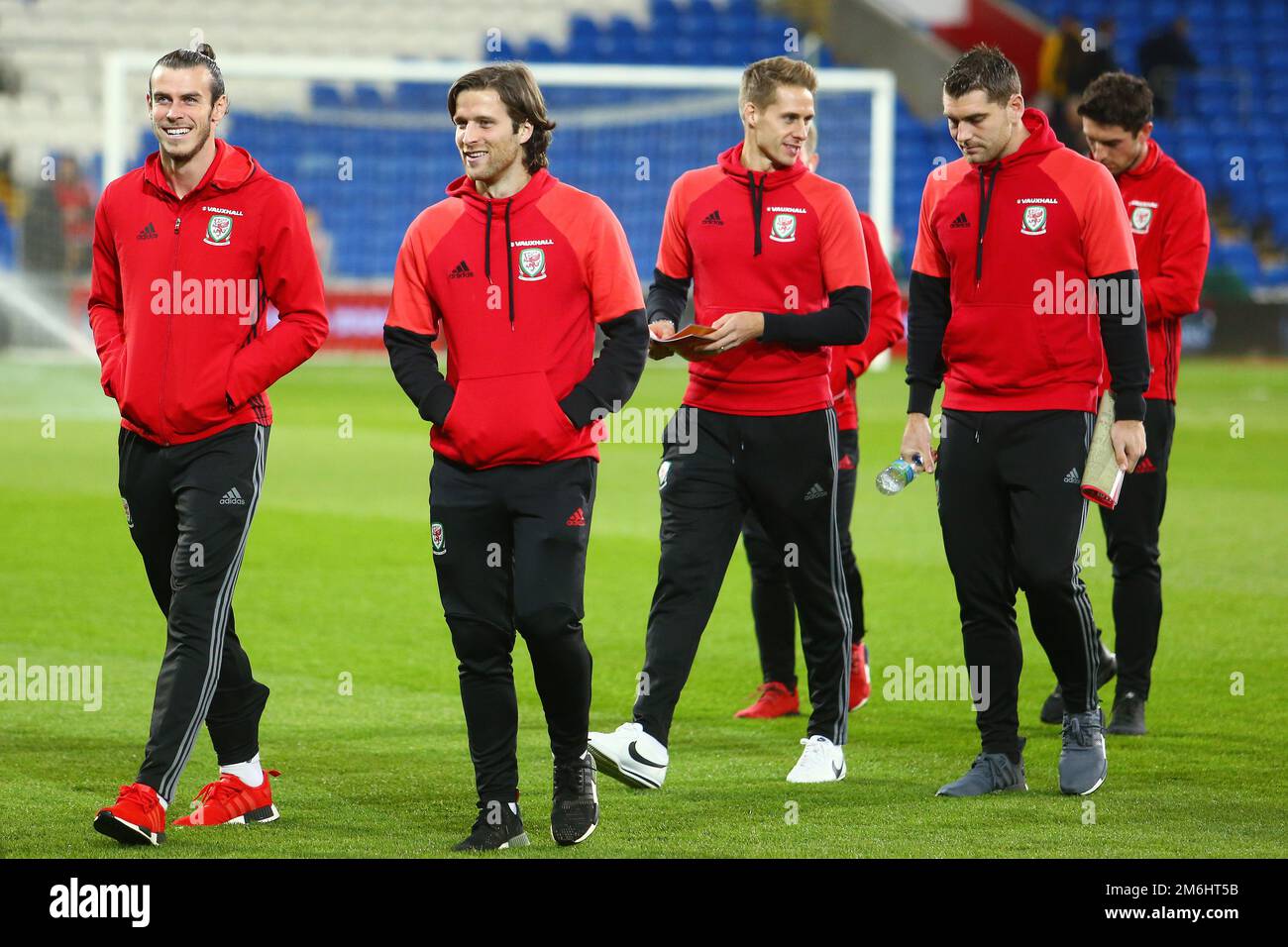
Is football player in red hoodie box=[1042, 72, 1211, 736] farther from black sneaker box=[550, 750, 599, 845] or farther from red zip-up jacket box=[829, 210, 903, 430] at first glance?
black sneaker box=[550, 750, 599, 845]

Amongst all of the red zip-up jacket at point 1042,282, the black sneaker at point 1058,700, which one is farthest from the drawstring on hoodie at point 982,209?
the black sneaker at point 1058,700

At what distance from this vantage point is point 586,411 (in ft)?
14.8

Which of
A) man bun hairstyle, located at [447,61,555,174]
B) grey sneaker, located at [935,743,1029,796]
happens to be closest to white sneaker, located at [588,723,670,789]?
grey sneaker, located at [935,743,1029,796]

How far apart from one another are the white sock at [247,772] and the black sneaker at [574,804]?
2.83ft

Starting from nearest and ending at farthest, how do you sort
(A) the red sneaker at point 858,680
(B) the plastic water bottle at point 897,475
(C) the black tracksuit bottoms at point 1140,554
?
1. (B) the plastic water bottle at point 897,475
2. (C) the black tracksuit bottoms at point 1140,554
3. (A) the red sneaker at point 858,680

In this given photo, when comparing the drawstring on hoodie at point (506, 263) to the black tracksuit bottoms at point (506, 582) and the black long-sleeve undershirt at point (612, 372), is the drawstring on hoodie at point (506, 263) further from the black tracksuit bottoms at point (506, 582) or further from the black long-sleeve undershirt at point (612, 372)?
the black tracksuit bottoms at point (506, 582)

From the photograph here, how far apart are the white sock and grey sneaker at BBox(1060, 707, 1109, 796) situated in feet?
7.56

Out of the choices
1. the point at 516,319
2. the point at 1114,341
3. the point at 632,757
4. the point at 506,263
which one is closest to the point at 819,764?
the point at 632,757

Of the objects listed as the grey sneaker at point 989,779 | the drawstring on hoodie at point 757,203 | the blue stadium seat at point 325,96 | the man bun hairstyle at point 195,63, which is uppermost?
the blue stadium seat at point 325,96

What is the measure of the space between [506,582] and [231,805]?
3.37ft

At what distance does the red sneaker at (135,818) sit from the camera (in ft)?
14.6

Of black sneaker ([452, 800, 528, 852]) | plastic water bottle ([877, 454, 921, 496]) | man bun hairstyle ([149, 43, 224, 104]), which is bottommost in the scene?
black sneaker ([452, 800, 528, 852])

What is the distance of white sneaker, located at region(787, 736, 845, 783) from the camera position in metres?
5.43

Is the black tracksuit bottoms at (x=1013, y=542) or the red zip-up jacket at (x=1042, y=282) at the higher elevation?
the red zip-up jacket at (x=1042, y=282)
